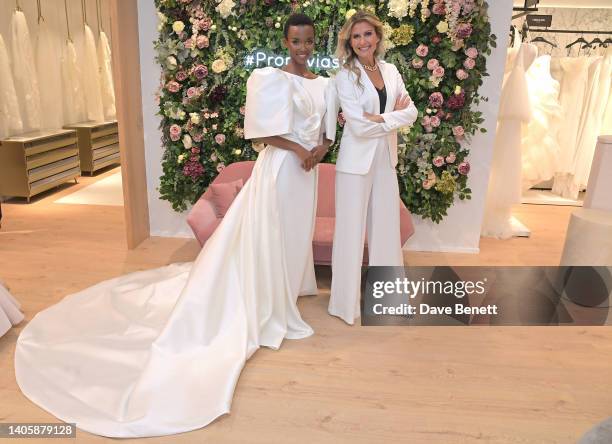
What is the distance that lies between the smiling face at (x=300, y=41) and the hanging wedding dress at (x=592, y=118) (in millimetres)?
4867

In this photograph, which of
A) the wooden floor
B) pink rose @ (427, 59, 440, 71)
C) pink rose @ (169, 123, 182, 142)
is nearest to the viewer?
the wooden floor

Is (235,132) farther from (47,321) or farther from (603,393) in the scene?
(603,393)

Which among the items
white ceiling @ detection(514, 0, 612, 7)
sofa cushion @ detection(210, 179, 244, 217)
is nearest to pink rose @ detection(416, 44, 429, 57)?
sofa cushion @ detection(210, 179, 244, 217)

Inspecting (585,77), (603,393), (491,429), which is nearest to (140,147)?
(491,429)

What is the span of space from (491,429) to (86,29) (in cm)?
777

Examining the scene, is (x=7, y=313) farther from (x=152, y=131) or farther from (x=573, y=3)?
(x=573, y=3)

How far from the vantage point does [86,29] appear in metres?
7.71

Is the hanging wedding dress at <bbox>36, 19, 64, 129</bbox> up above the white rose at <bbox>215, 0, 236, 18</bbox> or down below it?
below

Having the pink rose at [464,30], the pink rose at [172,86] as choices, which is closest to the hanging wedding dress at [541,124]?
the pink rose at [464,30]

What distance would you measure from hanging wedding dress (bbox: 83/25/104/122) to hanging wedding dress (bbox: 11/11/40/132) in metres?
1.11

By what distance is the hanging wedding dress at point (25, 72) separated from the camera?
19.9 ft

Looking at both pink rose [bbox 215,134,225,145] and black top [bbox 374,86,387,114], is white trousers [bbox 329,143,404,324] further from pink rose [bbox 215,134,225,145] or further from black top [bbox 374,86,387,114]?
pink rose [bbox 215,134,225,145]

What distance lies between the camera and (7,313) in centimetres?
302

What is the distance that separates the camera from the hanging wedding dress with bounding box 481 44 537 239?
4770 mm
